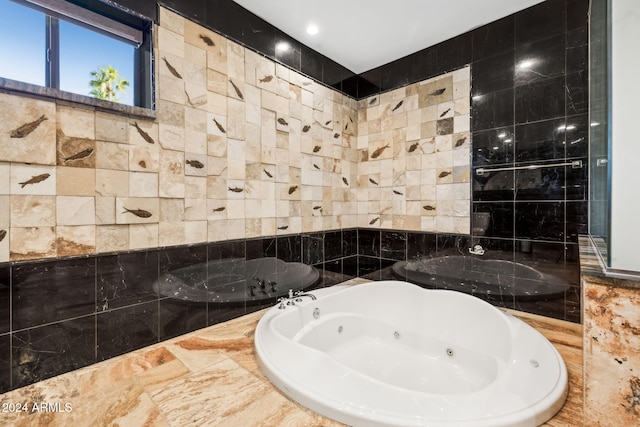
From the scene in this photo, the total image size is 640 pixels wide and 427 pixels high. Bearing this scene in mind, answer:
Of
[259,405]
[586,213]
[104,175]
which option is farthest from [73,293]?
[586,213]

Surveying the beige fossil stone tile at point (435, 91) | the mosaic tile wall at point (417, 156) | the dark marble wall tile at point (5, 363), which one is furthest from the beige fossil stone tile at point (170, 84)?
the beige fossil stone tile at point (435, 91)

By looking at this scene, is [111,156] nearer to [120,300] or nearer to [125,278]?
[125,278]

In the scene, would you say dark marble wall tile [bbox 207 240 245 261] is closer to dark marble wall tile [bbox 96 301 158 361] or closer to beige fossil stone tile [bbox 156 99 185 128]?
dark marble wall tile [bbox 96 301 158 361]

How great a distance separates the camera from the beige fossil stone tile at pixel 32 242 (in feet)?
3.86

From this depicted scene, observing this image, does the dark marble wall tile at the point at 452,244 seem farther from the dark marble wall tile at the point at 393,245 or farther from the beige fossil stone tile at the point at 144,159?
the beige fossil stone tile at the point at 144,159

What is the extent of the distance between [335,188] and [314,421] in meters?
1.98

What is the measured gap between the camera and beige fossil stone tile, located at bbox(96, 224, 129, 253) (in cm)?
138

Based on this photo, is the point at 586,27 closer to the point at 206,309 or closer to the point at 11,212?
the point at 206,309

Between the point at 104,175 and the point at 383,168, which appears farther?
the point at 383,168

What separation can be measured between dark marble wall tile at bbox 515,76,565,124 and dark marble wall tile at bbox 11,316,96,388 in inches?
117

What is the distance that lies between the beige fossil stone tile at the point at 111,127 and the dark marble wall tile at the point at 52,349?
35.5 inches

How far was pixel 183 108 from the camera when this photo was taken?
1.66 meters

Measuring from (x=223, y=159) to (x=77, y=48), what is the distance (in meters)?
0.88

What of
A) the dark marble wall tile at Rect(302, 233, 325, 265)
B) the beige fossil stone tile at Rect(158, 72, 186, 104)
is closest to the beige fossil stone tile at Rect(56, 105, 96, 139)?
the beige fossil stone tile at Rect(158, 72, 186, 104)
